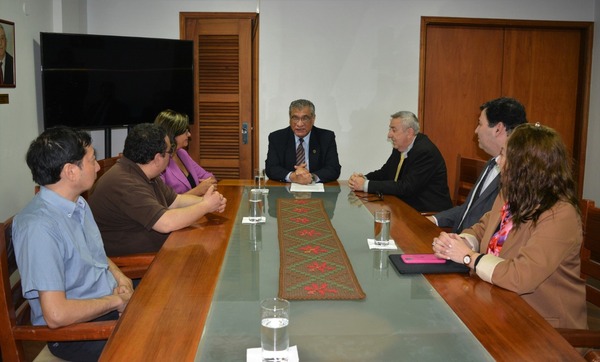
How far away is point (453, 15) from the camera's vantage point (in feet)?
16.8

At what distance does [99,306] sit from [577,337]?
4.63ft

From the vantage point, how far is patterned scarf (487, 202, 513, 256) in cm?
192

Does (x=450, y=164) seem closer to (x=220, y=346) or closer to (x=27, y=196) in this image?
(x=27, y=196)

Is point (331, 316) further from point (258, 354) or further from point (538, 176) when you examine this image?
point (538, 176)

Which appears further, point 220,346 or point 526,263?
point 526,263

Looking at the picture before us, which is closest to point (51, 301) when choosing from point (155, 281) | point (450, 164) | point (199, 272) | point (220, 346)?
point (155, 281)

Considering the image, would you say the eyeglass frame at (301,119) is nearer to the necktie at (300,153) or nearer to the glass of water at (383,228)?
the necktie at (300,153)

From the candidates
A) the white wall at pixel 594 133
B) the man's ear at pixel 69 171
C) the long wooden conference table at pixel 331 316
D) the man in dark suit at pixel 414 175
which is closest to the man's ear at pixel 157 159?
the long wooden conference table at pixel 331 316

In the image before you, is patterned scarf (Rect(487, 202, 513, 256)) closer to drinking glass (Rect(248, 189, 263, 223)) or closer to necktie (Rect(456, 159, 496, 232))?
necktie (Rect(456, 159, 496, 232))

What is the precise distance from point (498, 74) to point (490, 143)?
282cm

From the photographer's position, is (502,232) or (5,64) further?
(5,64)

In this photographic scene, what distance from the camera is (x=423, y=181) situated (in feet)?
11.2

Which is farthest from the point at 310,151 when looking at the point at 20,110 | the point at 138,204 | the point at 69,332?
the point at 69,332

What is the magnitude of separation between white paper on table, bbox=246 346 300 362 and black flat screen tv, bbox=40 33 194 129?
3189 mm
